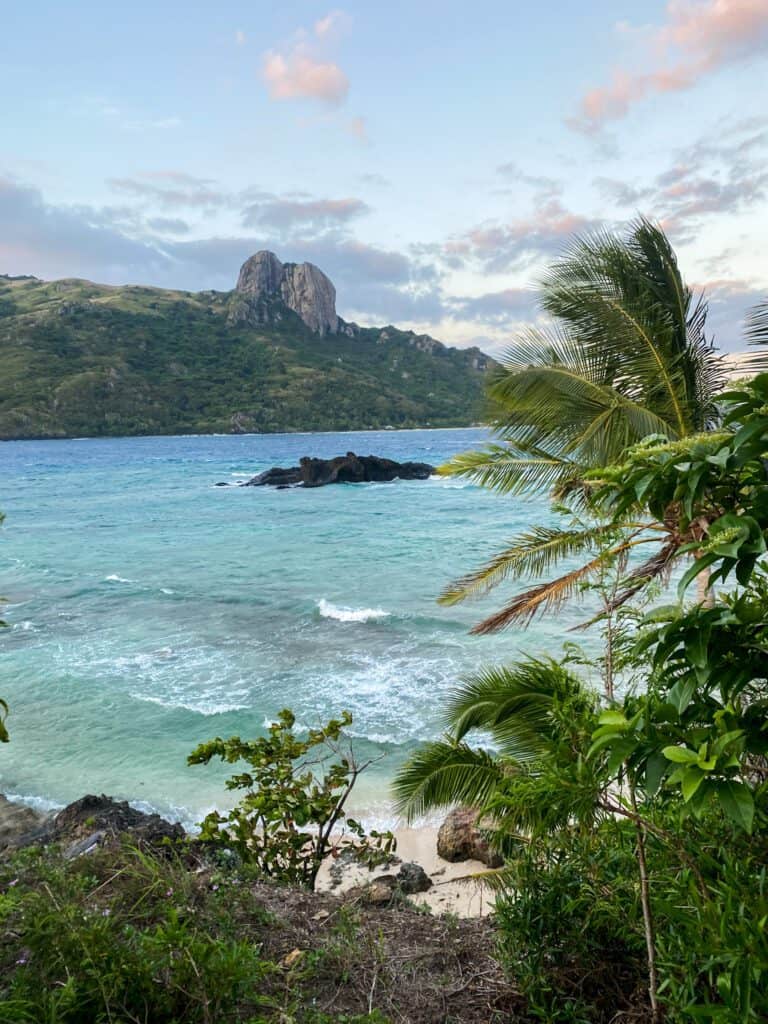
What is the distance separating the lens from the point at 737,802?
1.37 metres

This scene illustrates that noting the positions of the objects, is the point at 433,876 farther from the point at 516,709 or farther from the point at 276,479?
the point at 276,479

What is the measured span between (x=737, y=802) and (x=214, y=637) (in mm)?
15307

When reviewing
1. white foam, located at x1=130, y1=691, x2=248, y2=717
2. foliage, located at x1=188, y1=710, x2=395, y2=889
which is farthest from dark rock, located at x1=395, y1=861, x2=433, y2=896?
white foam, located at x1=130, y1=691, x2=248, y2=717

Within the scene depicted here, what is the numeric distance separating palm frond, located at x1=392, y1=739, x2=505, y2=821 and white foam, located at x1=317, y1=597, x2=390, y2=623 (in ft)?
37.2

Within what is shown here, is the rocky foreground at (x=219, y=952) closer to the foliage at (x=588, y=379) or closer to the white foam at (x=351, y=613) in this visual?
the foliage at (x=588, y=379)

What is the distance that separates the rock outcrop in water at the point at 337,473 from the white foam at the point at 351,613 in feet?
121

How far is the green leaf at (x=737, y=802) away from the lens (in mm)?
1320

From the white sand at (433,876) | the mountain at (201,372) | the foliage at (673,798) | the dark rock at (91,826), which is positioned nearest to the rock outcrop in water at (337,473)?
the mountain at (201,372)

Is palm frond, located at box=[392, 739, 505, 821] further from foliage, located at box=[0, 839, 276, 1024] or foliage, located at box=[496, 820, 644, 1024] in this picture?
foliage, located at box=[0, 839, 276, 1024]

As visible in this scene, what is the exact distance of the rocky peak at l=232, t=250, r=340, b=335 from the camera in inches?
7185

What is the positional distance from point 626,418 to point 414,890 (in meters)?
5.31

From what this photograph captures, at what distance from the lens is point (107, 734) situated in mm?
10695

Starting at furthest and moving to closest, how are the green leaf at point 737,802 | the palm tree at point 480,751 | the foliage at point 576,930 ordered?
the palm tree at point 480,751 → the foliage at point 576,930 → the green leaf at point 737,802

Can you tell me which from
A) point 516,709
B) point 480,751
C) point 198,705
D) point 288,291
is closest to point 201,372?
point 288,291
